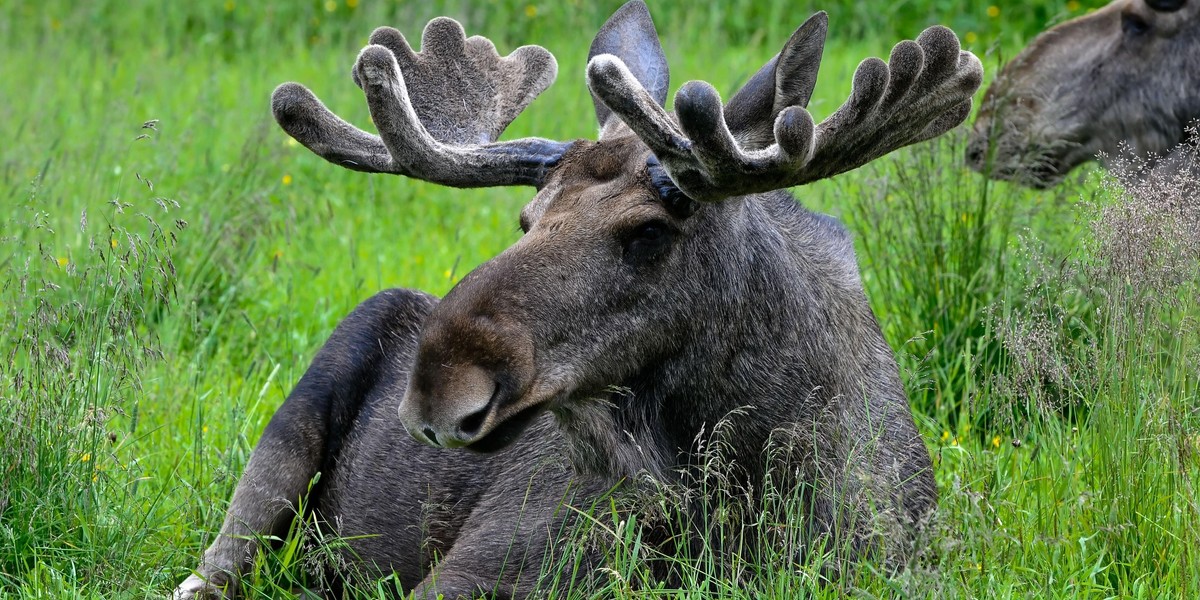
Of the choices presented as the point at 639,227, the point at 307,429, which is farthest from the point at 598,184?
the point at 307,429

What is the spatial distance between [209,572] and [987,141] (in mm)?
3697

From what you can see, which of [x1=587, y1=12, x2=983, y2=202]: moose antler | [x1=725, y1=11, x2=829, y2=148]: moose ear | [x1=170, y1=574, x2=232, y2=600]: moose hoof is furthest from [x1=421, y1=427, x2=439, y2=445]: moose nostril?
[x1=170, y1=574, x2=232, y2=600]: moose hoof

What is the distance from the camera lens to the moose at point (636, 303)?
3494mm

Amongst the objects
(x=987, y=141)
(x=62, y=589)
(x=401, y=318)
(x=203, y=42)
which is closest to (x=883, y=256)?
(x=987, y=141)

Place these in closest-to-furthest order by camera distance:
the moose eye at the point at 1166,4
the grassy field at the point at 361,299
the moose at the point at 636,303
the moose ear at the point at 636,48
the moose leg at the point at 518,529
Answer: the moose at the point at 636,303, the grassy field at the point at 361,299, the moose leg at the point at 518,529, the moose ear at the point at 636,48, the moose eye at the point at 1166,4

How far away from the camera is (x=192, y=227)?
667 centimetres

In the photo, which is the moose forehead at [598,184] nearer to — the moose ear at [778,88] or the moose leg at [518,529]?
the moose ear at [778,88]

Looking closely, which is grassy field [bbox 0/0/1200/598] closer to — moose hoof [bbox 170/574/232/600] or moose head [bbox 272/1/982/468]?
moose hoof [bbox 170/574/232/600]

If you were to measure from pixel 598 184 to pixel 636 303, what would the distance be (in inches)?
12.9

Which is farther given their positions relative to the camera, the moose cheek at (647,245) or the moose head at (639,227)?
the moose cheek at (647,245)

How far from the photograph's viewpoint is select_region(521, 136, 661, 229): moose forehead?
3.73m

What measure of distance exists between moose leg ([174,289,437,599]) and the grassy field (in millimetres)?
113

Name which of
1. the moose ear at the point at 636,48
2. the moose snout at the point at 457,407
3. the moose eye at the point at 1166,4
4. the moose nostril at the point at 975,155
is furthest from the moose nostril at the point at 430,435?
the moose eye at the point at 1166,4

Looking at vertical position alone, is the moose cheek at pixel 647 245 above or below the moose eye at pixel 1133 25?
below
